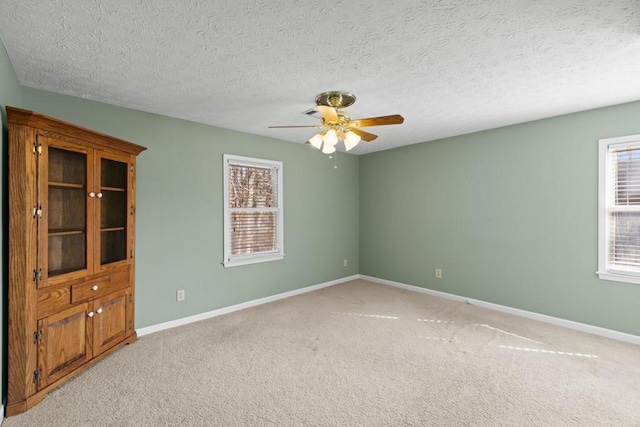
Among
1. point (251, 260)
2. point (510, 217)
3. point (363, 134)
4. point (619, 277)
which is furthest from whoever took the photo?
point (251, 260)

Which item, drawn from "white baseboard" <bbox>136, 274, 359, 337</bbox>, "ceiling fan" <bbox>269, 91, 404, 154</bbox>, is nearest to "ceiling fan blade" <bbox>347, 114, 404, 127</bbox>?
"ceiling fan" <bbox>269, 91, 404, 154</bbox>

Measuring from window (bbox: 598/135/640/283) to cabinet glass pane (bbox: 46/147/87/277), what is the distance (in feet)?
16.2

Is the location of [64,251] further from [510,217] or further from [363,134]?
[510,217]

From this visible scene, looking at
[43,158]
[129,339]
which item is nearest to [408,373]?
[129,339]

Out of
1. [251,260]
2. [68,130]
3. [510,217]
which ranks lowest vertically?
[251,260]

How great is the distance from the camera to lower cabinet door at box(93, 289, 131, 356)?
2.63 m

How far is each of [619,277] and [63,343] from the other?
5071 mm

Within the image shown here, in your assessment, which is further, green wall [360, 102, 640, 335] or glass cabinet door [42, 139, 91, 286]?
green wall [360, 102, 640, 335]

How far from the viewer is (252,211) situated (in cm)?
438

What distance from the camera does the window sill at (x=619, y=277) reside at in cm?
311

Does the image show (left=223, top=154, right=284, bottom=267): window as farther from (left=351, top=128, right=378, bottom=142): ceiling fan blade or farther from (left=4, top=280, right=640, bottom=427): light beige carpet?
(left=351, top=128, right=378, bottom=142): ceiling fan blade

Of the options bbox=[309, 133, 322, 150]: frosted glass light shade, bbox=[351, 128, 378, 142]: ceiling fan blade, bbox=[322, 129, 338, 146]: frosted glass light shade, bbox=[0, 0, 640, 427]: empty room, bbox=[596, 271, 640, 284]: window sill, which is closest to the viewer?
bbox=[0, 0, 640, 427]: empty room

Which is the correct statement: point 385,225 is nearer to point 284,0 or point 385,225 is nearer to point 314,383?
point 314,383

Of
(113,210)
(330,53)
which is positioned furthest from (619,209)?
(113,210)
